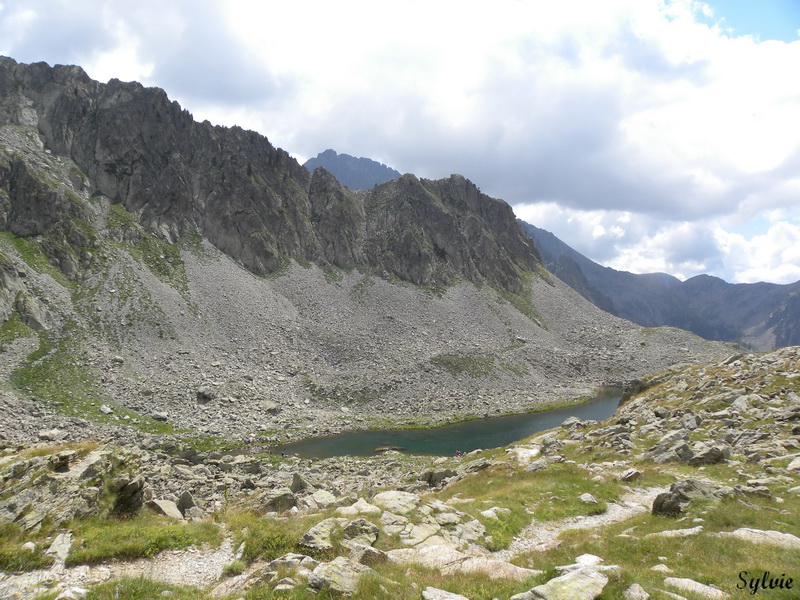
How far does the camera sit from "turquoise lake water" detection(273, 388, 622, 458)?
62153mm

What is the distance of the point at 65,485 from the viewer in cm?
1848

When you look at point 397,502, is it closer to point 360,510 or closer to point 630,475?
point 360,510

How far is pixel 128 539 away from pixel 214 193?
145070 millimetres

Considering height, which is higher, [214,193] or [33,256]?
[214,193]

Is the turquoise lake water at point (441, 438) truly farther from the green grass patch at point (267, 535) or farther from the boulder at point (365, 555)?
the boulder at point (365, 555)

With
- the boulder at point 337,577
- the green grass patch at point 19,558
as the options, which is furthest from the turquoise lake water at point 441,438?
the boulder at point 337,577

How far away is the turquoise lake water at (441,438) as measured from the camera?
2447 inches

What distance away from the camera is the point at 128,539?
1550cm

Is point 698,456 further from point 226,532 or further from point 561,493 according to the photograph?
point 226,532

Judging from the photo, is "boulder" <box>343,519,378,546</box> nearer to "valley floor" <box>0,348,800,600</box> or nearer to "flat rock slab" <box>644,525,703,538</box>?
"valley floor" <box>0,348,800,600</box>

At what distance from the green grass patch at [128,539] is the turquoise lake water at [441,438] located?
41.8 metres

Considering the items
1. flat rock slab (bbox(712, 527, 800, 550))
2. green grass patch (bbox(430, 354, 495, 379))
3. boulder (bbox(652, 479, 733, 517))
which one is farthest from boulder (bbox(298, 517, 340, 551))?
green grass patch (bbox(430, 354, 495, 379))

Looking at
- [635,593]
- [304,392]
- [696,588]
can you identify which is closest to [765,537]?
[696,588]

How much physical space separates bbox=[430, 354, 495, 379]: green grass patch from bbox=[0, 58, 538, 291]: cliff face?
54376 millimetres
